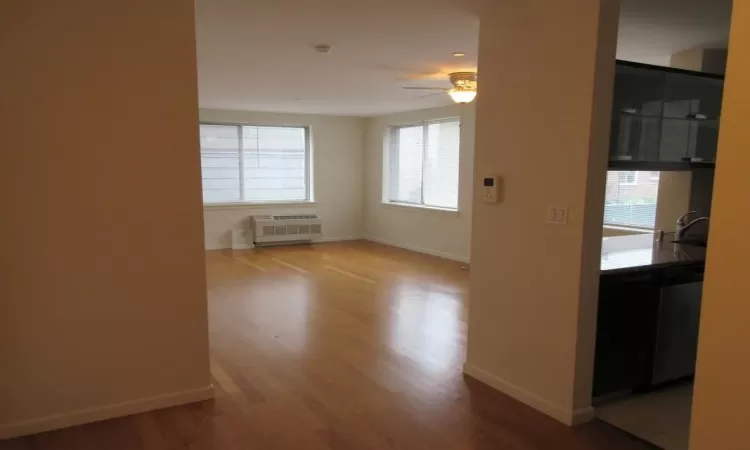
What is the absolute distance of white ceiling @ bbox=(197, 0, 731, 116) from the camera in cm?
297

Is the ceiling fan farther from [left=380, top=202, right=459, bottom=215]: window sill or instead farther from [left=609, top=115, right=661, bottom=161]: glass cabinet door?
[left=380, top=202, right=459, bottom=215]: window sill

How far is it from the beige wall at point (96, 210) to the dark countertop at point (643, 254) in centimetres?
237

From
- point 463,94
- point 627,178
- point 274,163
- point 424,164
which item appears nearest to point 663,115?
point 463,94

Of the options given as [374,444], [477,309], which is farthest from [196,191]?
[477,309]

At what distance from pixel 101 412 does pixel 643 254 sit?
10.8 feet

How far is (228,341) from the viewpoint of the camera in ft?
13.3

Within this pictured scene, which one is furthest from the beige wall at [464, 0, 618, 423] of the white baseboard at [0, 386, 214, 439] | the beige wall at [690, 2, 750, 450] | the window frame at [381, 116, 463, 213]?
the window frame at [381, 116, 463, 213]

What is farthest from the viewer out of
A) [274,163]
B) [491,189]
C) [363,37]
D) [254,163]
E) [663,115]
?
[274,163]

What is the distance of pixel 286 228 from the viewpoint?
28.7ft

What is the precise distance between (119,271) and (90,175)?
0.51m

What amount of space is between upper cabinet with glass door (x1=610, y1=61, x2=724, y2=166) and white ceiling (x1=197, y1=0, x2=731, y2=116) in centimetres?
35

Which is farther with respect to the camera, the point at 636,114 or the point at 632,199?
the point at 632,199

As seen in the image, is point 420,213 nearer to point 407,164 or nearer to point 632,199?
point 407,164

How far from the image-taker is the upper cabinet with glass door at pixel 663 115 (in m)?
2.95
